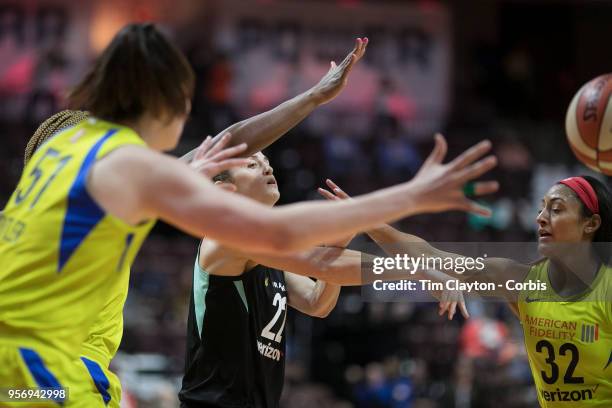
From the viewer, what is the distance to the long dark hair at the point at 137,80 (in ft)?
10.7

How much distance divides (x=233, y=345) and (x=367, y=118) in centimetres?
1516

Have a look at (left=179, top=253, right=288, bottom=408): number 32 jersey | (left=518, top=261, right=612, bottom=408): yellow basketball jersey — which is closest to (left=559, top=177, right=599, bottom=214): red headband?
(left=518, top=261, right=612, bottom=408): yellow basketball jersey

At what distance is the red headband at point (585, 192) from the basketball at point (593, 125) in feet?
1.95

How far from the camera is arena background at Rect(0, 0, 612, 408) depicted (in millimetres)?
12570

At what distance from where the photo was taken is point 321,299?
498 cm

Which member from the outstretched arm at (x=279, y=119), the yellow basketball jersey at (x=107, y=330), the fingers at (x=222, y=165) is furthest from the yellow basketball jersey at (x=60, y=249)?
the outstretched arm at (x=279, y=119)

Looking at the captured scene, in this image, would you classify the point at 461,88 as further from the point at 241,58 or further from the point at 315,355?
the point at 315,355

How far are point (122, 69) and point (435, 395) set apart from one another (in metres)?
9.69

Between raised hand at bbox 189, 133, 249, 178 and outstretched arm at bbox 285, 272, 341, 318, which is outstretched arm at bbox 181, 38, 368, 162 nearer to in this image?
raised hand at bbox 189, 133, 249, 178

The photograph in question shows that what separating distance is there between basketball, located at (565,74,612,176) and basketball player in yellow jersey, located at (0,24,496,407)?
8.29 ft

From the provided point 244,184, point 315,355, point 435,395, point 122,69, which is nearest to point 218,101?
point 315,355

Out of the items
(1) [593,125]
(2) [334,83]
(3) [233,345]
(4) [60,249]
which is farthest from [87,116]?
(1) [593,125]

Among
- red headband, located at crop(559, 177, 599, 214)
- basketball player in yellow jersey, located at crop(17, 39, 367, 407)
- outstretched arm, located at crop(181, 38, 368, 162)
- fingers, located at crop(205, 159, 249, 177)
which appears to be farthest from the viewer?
red headband, located at crop(559, 177, 599, 214)

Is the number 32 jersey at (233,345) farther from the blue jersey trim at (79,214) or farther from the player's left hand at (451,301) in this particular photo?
the blue jersey trim at (79,214)
